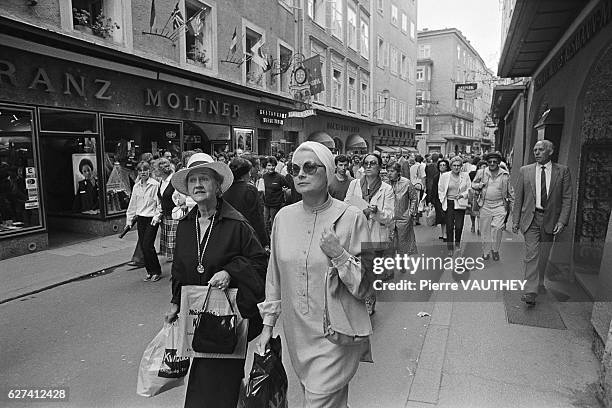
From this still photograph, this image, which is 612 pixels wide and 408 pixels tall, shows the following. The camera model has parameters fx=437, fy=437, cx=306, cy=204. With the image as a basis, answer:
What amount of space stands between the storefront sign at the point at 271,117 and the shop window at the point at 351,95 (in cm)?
981

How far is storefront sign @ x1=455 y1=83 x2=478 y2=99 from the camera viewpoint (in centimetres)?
2217

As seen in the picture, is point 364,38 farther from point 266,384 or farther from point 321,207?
point 266,384

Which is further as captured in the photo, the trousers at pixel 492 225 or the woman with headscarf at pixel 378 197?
the trousers at pixel 492 225

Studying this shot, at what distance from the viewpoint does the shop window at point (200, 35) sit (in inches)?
523

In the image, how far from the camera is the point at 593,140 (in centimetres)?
635

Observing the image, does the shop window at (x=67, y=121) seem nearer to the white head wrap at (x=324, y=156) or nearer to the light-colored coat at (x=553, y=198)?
the white head wrap at (x=324, y=156)

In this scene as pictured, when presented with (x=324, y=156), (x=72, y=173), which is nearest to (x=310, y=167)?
(x=324, y=156)

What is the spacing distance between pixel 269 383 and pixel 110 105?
9853 mm

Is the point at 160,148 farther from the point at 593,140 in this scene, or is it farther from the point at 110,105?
the point at 593,140

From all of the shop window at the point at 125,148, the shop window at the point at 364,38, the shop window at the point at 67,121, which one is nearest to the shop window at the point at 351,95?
the shop window at the point at 364,38

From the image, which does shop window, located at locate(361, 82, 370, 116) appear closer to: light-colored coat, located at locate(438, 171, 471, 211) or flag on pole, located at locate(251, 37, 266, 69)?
flag on pole, located at locate(251, 37, 266, 69)

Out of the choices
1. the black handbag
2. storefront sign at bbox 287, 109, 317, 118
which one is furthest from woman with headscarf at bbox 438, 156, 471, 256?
storefront sign at bbox 287, 109, 317, 118

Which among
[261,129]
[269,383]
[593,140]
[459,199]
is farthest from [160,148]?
[269,383]

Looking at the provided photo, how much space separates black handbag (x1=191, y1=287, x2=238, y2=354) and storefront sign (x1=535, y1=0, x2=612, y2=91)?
5.91 meters
